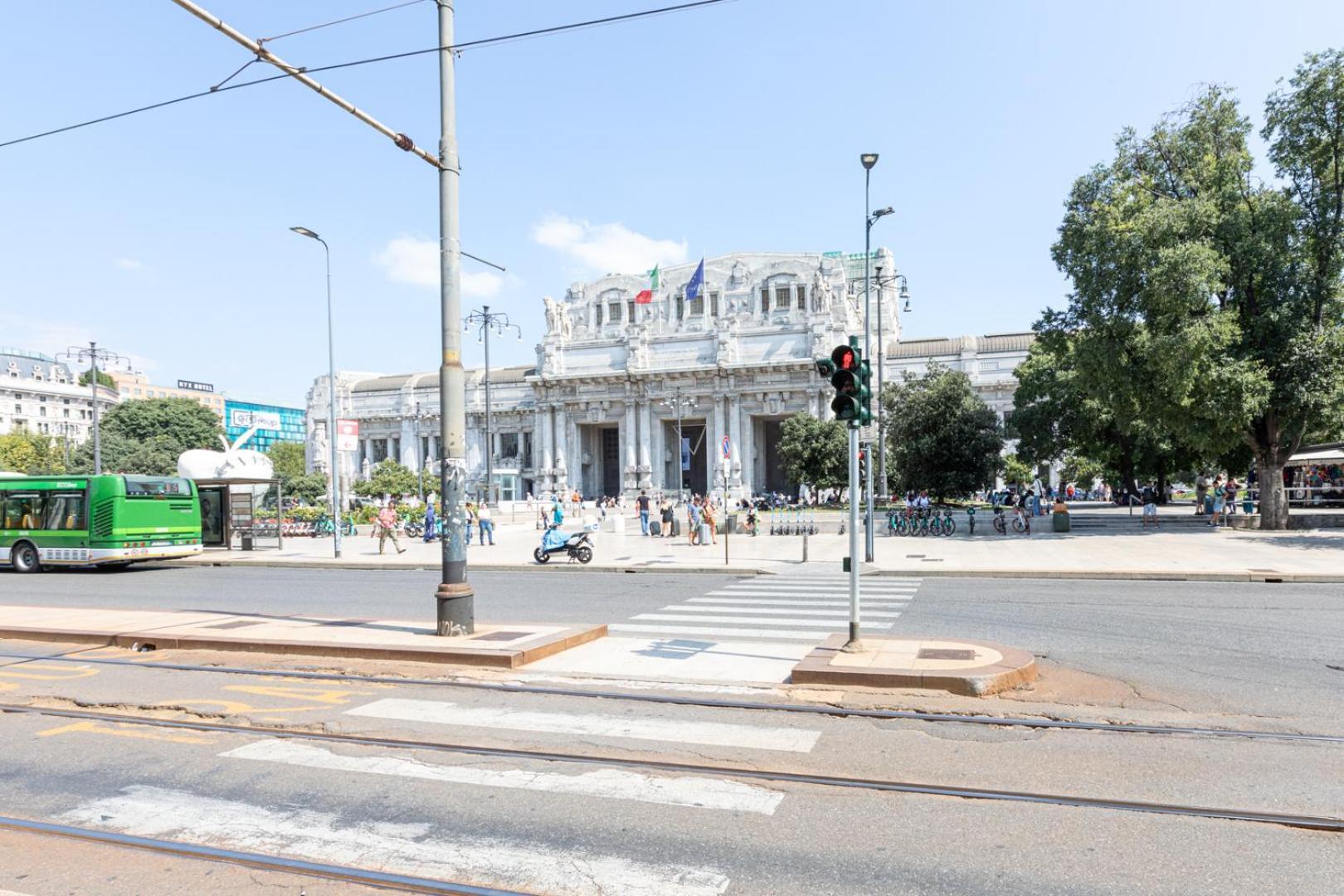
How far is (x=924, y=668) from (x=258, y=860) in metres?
5.91

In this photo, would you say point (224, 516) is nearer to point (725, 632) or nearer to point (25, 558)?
point (25, 558)

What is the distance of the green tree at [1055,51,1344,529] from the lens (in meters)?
25.9

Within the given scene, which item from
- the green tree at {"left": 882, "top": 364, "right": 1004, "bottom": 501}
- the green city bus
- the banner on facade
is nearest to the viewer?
the green city bus

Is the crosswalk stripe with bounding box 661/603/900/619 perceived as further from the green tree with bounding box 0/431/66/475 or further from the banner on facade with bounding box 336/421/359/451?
the green tree with bounding box 0/431/66/475

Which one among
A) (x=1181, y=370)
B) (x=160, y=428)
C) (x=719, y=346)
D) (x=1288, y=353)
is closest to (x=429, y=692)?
(x=1181, y=370)

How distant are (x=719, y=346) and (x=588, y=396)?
611 inches

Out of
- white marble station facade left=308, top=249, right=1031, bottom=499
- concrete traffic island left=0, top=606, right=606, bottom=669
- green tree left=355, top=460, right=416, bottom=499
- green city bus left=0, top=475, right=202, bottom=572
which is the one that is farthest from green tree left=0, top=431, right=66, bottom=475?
concrete traffic island left=0, top=606, right=606, bottom=669

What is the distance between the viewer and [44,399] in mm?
112062

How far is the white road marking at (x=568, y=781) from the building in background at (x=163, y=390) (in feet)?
523

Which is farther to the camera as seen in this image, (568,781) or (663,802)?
(568,781)

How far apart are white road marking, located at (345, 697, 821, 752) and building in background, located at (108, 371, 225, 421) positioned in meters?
158

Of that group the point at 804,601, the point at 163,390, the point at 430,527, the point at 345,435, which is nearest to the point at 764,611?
the point at 804,601

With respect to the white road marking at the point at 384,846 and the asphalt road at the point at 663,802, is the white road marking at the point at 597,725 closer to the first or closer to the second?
the asphalt road at the point at 663,802

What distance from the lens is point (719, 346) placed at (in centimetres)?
8406
